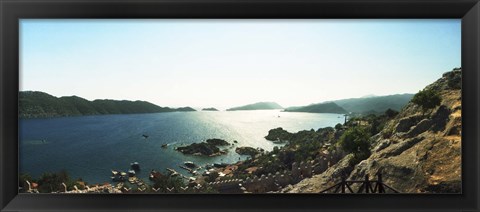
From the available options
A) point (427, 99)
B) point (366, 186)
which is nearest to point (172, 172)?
point (366, 186)

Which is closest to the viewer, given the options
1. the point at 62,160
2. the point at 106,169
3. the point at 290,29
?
the point at 62,160

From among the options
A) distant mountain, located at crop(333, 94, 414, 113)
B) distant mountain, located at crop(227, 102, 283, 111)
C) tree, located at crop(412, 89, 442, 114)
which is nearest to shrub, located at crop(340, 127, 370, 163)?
distant mountain, located at crop(333, 94, 414, 113)

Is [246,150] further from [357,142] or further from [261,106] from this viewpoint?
[357,142]

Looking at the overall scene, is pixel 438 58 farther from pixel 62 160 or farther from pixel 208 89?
pixel 62 160

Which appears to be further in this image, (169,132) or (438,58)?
(169,132)

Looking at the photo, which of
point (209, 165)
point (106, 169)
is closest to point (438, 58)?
point (209, 165)
